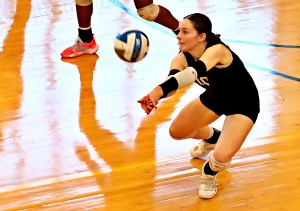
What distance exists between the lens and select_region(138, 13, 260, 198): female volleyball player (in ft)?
11.4

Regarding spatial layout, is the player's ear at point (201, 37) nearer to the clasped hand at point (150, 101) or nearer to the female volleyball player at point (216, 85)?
the female volleyball player at point (216, 85)

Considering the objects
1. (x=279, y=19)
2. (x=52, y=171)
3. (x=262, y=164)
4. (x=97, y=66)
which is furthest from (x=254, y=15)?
(x=52, y=171)

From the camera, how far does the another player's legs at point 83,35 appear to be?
5.55 m

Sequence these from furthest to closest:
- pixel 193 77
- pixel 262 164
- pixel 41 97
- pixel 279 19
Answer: pixel 279 19, pixel 41 97, pixel 262 164, pixel 193 77

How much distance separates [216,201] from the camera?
3604 millimetres

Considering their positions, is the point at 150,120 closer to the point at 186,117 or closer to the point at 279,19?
the point at 186,117

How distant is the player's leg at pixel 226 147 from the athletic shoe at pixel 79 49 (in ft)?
Answer: 7.73

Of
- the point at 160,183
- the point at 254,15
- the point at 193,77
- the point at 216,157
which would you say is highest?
the point at 193,77

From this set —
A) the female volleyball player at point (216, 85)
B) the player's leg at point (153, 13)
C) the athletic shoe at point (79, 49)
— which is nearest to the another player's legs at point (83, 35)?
the athletic shoe at point (79, 49)

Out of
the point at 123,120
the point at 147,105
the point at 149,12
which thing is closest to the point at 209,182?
the point at 147,105

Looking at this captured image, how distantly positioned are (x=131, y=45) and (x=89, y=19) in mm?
2075

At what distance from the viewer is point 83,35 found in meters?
5.66

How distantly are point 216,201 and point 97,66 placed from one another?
2249 millimetres

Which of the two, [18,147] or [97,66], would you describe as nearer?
[18,147]
